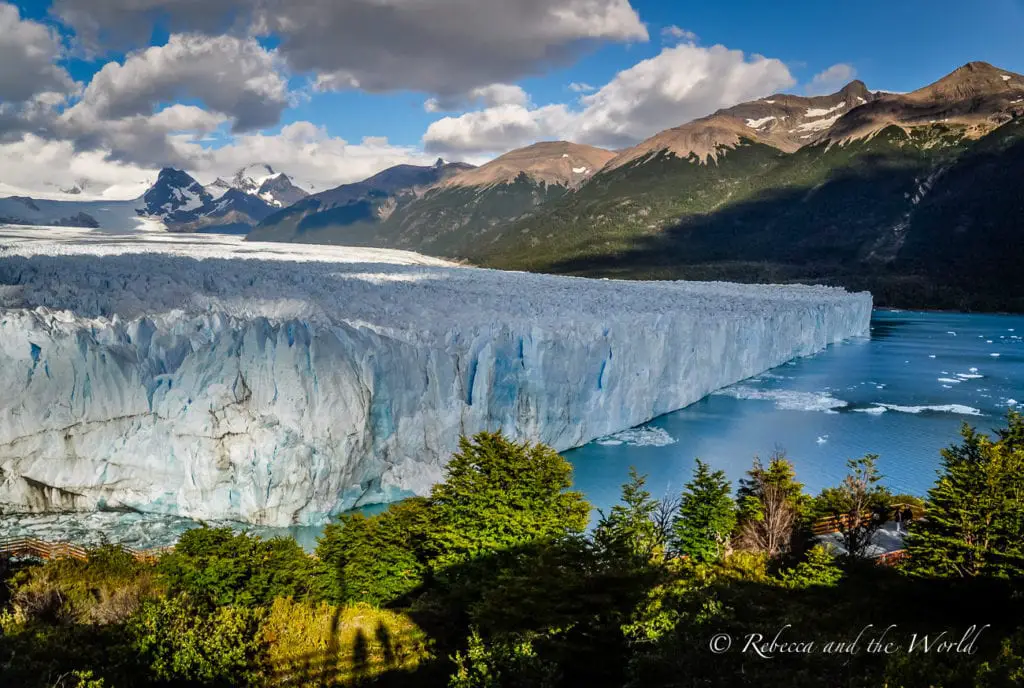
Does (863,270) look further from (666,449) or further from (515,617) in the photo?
(515,617)

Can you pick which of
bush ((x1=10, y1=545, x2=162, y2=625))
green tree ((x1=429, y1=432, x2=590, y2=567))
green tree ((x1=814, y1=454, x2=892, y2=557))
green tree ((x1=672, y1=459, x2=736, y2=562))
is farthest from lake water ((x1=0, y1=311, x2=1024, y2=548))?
green tree ((x1=429, y1=432, x2=590, y2=567))

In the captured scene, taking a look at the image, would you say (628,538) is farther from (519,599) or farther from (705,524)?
(705,524)

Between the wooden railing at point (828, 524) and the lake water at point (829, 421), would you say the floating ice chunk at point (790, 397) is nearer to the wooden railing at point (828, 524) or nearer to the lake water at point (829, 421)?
the lake water at point (829, 421)

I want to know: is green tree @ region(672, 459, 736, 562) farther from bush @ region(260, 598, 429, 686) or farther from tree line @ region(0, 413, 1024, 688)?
bush @ region(260, 598, 429, 686)

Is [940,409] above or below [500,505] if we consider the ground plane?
below

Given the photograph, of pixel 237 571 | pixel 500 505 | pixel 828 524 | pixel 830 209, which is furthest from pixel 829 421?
pixel 830 209

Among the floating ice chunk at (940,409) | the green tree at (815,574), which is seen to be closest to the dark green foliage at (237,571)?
the green tree at (815,574)
